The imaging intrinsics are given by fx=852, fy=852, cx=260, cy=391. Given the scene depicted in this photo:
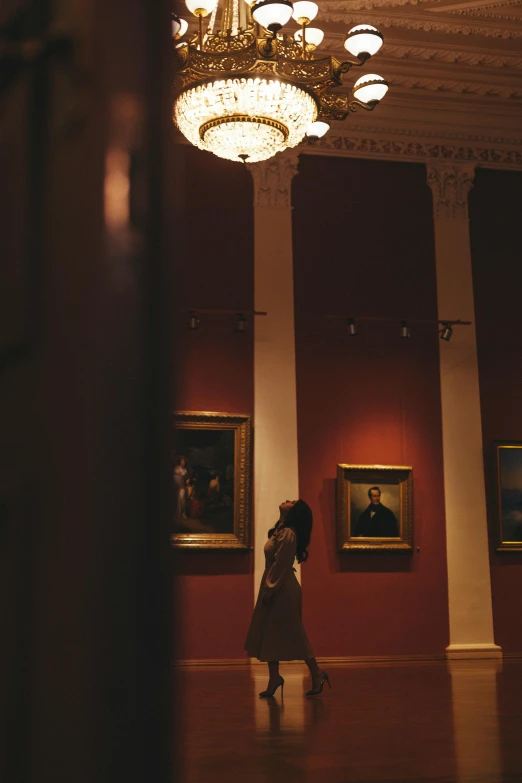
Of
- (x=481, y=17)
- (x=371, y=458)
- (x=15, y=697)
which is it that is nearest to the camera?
→ (x=15, y=697)

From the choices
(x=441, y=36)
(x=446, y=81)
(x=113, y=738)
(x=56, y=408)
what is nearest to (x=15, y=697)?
(x=113, y=738)

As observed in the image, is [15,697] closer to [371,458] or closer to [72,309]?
[72,309]

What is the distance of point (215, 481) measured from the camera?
10.7 metres

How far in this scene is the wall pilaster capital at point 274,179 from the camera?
11695mm

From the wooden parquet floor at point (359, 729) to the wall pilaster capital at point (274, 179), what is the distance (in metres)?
6.19

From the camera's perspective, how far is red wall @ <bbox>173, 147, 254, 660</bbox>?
34.6ft

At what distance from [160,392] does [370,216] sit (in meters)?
A: 11.6

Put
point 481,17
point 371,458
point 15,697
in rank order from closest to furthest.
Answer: point 15,697 < point 481,17 < point 371,458

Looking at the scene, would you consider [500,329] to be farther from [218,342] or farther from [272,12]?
[272,12]

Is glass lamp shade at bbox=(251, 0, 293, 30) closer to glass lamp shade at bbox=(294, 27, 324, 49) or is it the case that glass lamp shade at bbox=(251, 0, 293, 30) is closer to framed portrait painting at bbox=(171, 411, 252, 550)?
glass lamp shade at bbox=(294, 27, 324, 49)

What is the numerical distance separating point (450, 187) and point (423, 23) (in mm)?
2541

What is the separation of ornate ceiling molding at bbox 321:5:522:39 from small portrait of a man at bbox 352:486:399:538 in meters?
5.81

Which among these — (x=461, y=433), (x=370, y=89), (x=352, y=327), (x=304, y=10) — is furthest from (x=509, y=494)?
(x=304, y=10)

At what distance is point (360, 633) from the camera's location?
10875mm
